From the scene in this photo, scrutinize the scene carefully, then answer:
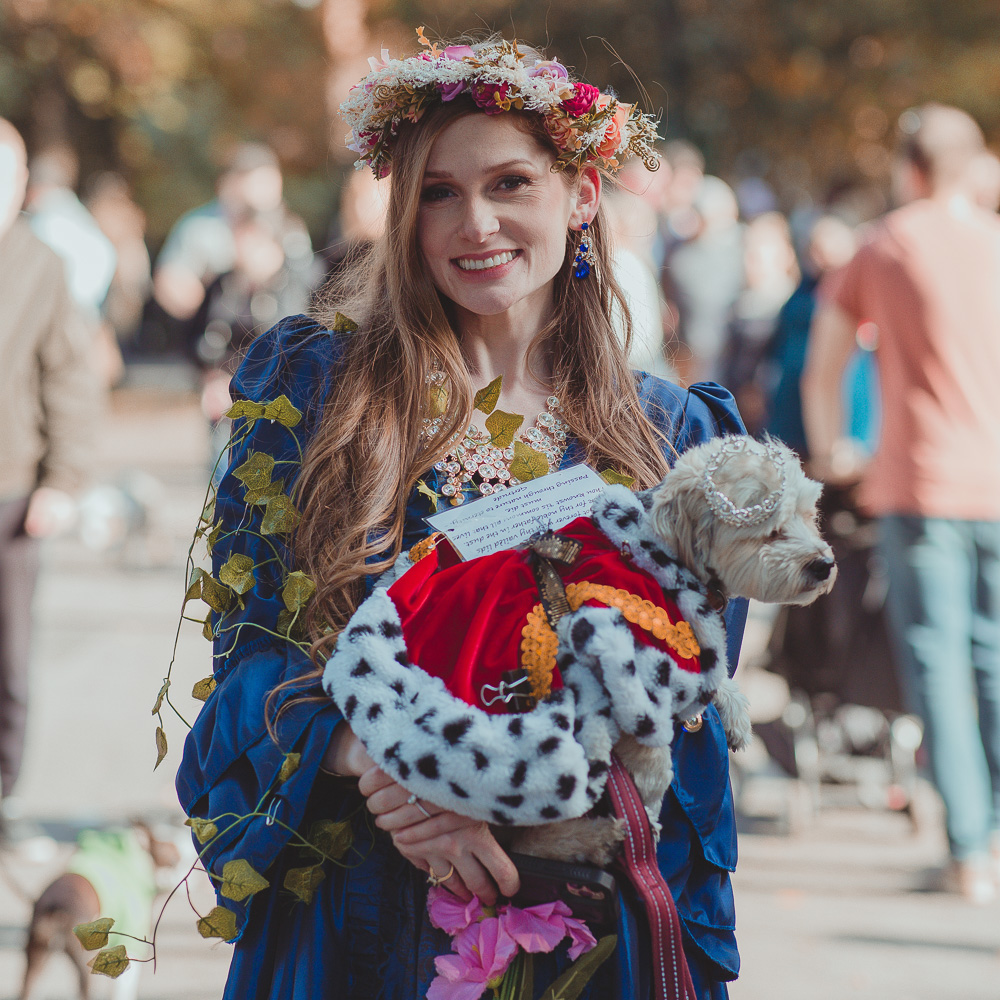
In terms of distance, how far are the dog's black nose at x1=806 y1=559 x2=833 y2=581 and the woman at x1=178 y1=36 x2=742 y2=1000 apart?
1.18ft

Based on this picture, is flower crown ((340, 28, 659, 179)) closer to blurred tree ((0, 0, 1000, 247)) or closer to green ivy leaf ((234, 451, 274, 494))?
green ivy leaf ((234, 451, 274, 494))

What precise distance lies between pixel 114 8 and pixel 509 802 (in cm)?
2669

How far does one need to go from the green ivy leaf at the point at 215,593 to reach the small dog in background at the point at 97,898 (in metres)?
1.38

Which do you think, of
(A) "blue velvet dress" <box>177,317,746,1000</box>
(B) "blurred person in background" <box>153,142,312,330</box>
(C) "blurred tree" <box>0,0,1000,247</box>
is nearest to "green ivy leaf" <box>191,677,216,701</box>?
(A) "blue velvet dress" <box>177,317,746,1000</box>

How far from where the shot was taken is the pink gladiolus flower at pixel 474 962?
180 centimetres

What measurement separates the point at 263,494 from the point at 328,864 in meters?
0.61

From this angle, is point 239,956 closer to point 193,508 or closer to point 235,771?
point 235,771

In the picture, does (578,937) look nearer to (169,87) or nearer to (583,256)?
(583,256)

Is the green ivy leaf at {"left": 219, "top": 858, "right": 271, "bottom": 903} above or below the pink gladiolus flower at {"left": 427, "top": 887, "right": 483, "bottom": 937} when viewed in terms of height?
above

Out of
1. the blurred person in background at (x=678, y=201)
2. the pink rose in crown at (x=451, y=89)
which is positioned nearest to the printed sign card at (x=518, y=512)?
the pink rose in crown at (x=451, y=89)

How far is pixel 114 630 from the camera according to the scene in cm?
787

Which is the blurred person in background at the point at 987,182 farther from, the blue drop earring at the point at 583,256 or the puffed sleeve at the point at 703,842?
the puffed sleeve at the point at 703,842

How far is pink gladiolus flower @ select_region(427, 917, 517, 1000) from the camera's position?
1804 millimetres

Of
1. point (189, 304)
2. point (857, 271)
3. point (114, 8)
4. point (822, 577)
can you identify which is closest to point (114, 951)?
point (822, 577)
